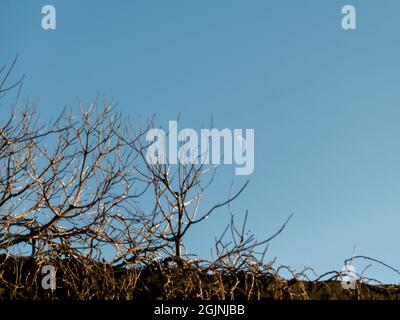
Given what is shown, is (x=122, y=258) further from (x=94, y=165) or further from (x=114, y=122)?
(x=114, y=122)

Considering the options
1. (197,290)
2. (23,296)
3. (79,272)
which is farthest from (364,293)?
(23,296)

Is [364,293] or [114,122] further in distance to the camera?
[114,122]

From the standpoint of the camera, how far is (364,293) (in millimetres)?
Answer: 6516

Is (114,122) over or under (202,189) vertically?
over

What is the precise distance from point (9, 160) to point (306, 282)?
145 inches

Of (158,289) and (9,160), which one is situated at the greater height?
(9,160)

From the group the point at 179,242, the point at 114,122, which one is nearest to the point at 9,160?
the point at 114,122
